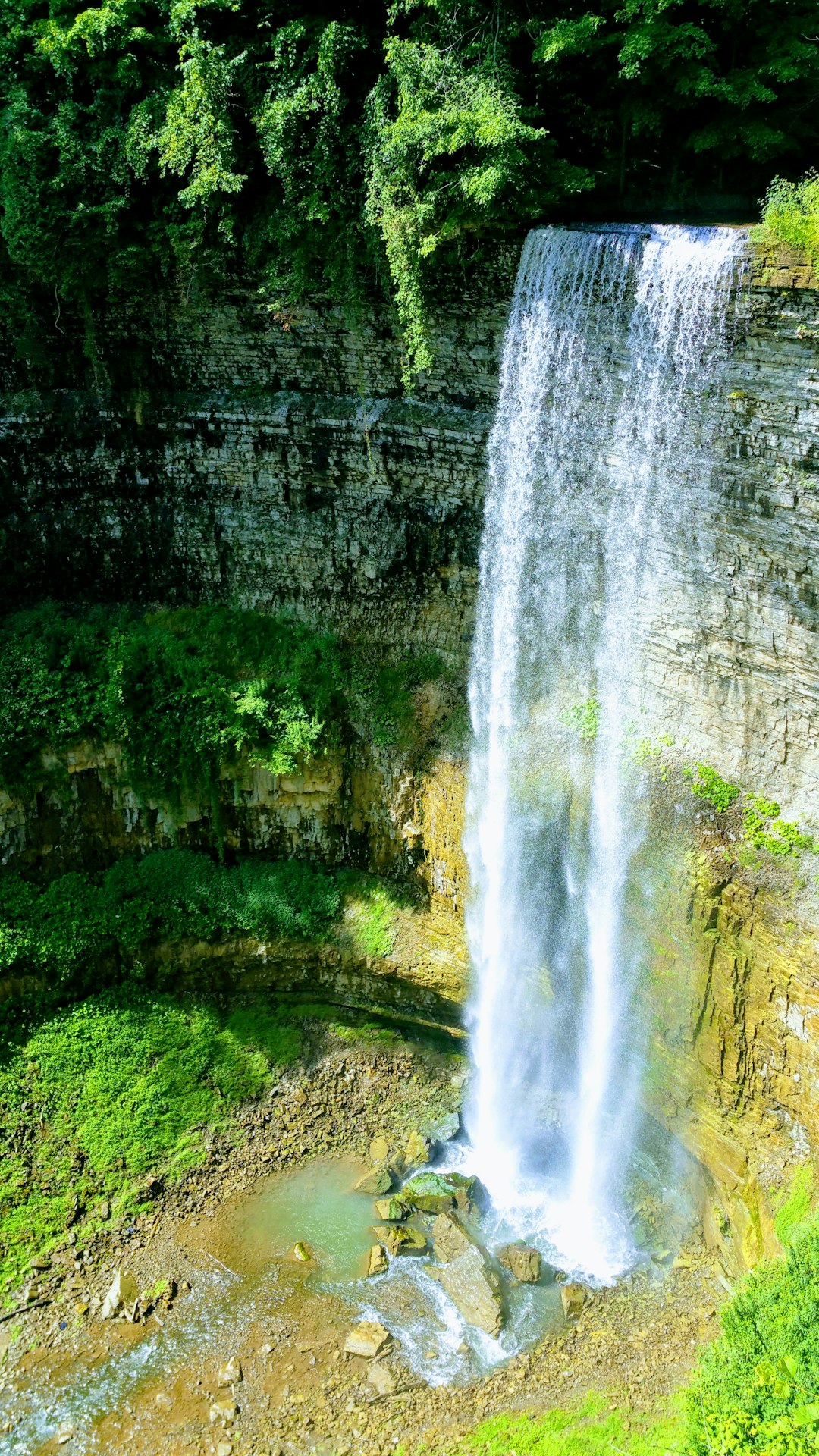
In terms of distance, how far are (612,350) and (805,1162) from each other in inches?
371

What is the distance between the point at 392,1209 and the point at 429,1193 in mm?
524

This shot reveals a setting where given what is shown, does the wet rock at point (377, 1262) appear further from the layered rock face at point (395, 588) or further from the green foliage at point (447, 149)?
the green foliage at point (447, 149)

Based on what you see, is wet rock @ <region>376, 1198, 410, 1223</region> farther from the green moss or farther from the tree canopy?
the tree canopy

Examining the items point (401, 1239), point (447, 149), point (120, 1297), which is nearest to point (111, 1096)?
point (120, 1297)

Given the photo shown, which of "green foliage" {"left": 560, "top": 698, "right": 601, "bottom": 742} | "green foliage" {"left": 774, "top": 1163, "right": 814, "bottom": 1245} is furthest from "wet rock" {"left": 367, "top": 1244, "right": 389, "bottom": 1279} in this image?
"green foliage" {"left": 560, "top": 698, "right": 601, "bottom": 742}

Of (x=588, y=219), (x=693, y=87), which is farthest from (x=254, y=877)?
(x=693, y=87)

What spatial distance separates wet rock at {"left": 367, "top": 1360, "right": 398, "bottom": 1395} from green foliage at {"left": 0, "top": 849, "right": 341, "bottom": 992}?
573cm

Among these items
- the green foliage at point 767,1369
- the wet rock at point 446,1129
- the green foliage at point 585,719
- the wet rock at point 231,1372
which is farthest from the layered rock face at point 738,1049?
the wet rock at point 231,1372

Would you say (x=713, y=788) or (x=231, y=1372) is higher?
(x=713, y=788)

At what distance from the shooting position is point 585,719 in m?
13.2

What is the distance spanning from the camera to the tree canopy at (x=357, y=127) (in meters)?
11.4

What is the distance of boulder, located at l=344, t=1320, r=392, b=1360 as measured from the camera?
11508 millimetres

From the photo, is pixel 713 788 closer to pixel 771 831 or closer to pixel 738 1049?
pixel 771 831

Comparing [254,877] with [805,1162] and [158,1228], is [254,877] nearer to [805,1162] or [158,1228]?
[158,1228]
